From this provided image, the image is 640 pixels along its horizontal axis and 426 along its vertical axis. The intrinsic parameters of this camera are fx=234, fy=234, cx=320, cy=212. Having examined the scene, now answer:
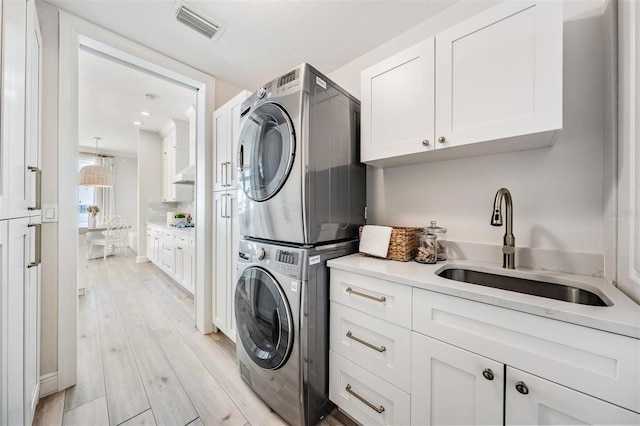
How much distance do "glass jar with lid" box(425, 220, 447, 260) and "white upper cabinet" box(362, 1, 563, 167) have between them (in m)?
0.43

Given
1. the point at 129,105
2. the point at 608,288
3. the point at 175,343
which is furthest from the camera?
the point at 129,105

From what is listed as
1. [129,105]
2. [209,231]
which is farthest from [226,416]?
[129,105]

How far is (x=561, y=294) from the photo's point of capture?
3.45ft

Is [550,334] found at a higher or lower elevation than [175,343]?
higher

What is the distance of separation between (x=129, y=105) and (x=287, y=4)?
347cm

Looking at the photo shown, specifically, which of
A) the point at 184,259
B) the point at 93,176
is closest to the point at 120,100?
the point at 93,176

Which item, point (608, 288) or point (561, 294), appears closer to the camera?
point (608, 288)

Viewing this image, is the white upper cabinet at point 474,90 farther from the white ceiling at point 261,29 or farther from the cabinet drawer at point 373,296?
the cabinet drawer at point 373,296

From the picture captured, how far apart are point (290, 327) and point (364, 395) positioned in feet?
1.64

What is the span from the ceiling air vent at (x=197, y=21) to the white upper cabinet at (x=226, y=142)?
0.43m

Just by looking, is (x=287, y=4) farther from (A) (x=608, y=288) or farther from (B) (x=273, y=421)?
(B) (x=273, y=421)

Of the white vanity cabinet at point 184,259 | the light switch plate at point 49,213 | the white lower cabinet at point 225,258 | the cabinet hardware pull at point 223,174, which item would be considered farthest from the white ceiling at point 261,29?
the white vanity cabinet at point 184,259

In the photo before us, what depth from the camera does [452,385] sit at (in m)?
0.91

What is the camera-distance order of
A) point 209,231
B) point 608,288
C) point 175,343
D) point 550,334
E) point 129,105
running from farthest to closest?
point 129,105 → point 209,231 → point 175,343 → point 608,288 → point 550,334
